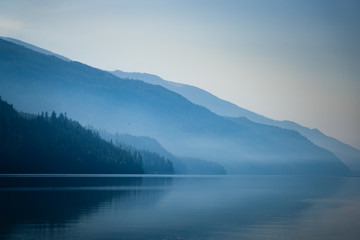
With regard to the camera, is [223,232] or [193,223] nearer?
[223,232]

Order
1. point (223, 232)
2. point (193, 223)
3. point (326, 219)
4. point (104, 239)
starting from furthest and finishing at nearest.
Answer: point (326, 219)
point (193, 223)
point (223, 232)
point (104, 239)

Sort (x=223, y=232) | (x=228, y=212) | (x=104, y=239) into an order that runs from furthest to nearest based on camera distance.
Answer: (x=228, y=212)
(x=223, y=232)
(x=104, y=239)

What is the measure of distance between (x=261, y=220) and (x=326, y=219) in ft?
29.6

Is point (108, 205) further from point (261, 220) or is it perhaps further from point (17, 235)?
point (17, 235)

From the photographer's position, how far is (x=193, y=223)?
61.3 m

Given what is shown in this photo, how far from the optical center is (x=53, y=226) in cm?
5484

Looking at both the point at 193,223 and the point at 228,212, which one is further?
the point at 228,212

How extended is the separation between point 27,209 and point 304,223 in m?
35.1

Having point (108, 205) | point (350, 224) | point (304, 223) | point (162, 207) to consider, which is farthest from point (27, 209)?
point (350, 224)

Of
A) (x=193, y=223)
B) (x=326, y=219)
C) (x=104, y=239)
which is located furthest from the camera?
(x=326, y=219)

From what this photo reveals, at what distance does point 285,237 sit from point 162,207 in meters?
33.6

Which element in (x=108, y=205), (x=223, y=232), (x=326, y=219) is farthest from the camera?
(x=108, y=205)

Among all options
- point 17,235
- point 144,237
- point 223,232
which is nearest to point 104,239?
point 144,237

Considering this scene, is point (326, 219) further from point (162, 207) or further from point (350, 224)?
point (162, 207)
